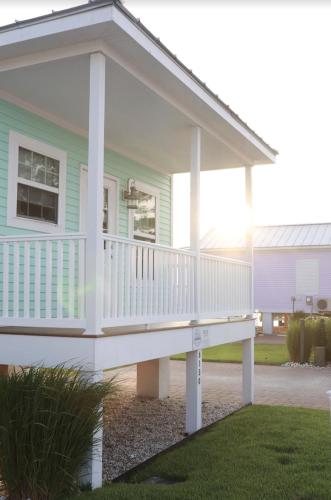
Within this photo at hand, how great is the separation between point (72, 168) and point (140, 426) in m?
3.70

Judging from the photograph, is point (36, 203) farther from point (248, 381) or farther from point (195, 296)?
point (248, 381)

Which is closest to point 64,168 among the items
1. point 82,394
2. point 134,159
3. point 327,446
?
point 134,159

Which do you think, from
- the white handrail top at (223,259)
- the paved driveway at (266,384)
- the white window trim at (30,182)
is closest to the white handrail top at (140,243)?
the white handrail top at (223,259)

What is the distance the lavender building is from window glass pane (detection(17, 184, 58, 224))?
63.0 ft

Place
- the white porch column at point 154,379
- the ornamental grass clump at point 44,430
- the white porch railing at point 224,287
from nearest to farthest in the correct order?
the ornamental grass clump at point 44,430 → the white porch railing at point 224,287 → the white porch column at point 154,379

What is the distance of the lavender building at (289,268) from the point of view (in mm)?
26312

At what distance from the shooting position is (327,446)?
631 centimetres

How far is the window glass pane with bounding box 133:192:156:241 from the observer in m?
10.2

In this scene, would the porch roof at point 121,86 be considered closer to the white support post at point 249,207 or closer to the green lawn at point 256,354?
the white support post at point 249,207

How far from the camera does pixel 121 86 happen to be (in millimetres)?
6383

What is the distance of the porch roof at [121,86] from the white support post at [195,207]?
1.03ft

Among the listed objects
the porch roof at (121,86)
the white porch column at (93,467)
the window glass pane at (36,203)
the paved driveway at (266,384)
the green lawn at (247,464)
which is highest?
the porch roof at (121,86)

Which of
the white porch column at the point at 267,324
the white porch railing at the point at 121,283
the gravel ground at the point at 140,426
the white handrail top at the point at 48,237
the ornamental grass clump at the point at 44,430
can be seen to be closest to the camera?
the ornamental grass clump at the point at 44,430

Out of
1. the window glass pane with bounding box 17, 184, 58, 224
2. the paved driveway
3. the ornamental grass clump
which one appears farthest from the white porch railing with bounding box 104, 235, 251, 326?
the paved driveway
